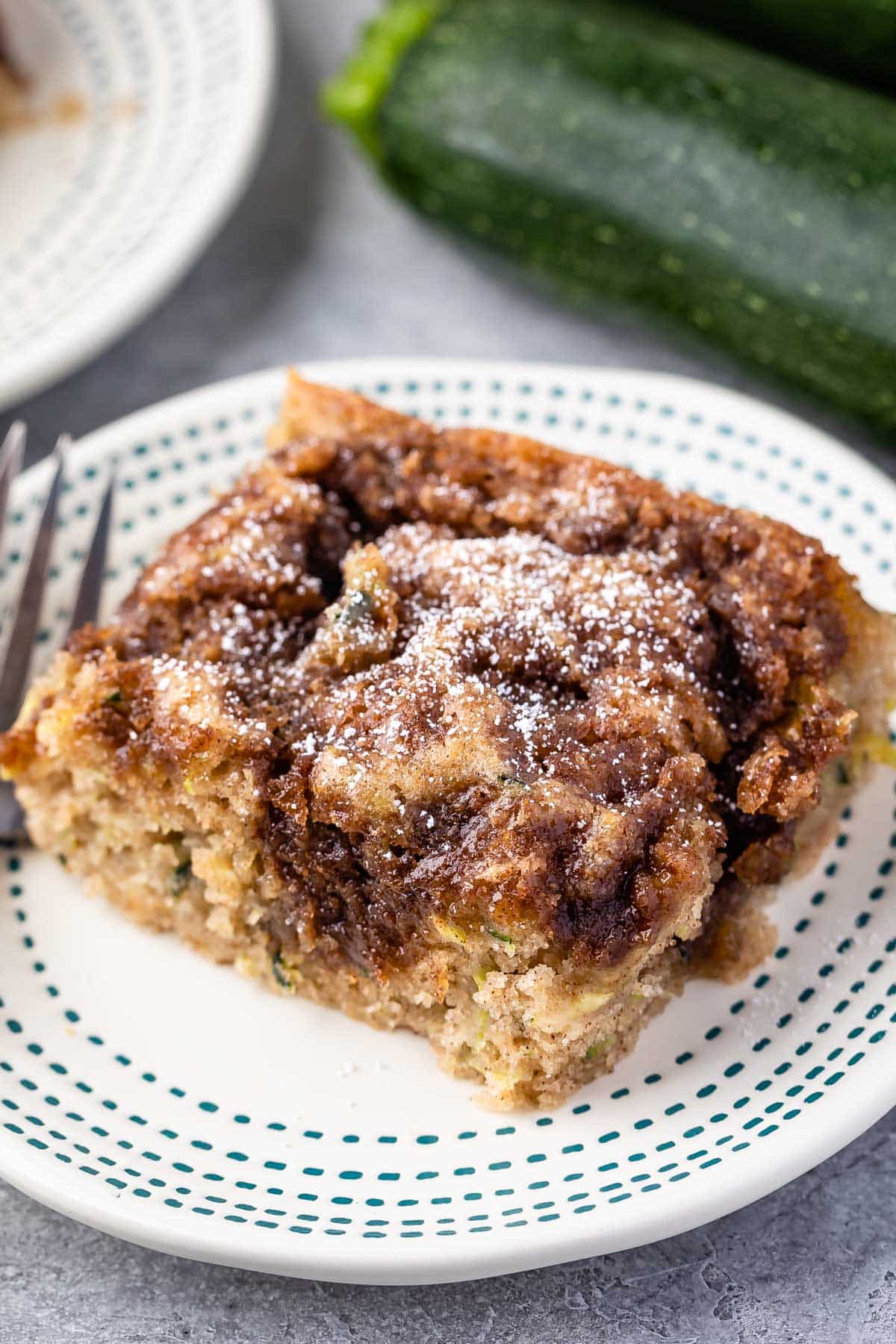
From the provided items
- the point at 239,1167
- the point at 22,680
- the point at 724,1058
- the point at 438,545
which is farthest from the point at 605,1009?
the point at 22,680

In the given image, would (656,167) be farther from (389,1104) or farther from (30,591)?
(389,1104)

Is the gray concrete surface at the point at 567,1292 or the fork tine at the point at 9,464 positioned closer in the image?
the gray concrete surface at the point at 567,1292

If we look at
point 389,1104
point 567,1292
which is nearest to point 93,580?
point 389,1104

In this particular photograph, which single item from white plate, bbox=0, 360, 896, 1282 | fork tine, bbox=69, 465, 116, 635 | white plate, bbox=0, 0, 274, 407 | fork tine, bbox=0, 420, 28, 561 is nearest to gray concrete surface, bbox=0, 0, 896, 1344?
white plate, bbox=0, 360, 896, 1282

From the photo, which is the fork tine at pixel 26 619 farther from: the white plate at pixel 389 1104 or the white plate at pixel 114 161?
the white plate at pixel 114 161

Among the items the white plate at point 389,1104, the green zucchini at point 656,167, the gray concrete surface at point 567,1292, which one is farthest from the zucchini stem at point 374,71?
the gray concrete surface at point 567,1292

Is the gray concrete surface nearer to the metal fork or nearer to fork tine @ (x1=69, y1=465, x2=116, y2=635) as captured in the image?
the metal fork
